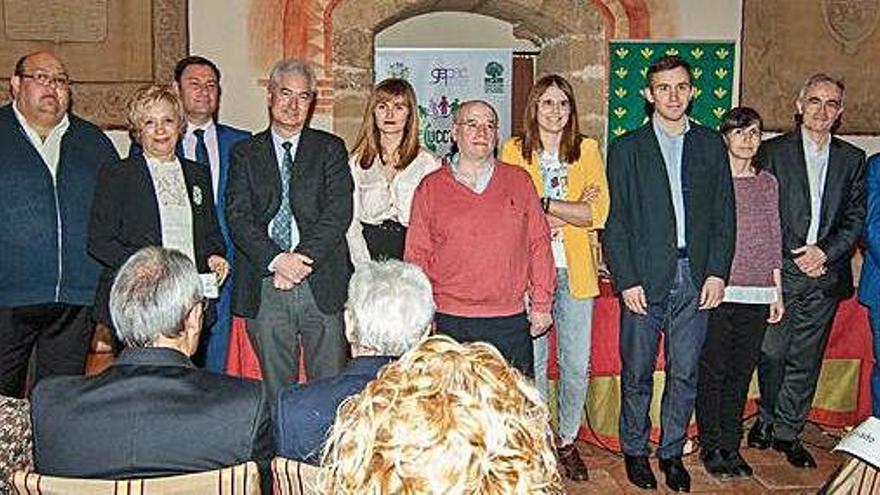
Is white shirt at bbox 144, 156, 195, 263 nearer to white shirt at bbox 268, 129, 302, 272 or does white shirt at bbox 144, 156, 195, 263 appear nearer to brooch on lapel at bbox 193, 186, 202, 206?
brooch on lapel at bbox 193, 186, 202, 206

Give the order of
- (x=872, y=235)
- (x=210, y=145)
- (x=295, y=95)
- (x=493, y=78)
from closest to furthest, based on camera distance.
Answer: (x=295, y=95)
(x=210, y=145)
(x=872, y=235)
(x=493, y=78)

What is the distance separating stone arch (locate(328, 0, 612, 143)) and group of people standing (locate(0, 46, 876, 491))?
6.92 ft

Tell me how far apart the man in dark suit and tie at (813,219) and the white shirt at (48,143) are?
2778 millimetres

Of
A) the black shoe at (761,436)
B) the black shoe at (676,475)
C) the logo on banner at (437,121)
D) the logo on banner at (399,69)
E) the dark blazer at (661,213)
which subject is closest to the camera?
the dark blazer at (661,213)

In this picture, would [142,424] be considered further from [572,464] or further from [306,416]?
[572,464]

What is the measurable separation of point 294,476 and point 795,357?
10.3ft

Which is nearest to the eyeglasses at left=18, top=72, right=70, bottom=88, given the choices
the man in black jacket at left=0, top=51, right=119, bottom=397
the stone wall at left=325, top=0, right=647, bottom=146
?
the man in black jacket at left=0, top=51, right=119, bottom=397

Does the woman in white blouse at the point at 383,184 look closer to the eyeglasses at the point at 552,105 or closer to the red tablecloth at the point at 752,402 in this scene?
the eyeglasses at the point at 552,105

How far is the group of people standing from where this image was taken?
3.83 meters

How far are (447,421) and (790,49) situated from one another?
5.96 metres

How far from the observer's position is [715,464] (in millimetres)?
4367

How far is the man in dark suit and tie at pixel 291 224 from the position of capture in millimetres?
3914

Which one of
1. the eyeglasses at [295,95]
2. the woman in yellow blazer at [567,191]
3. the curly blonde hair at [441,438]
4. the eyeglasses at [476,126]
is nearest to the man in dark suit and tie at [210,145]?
the eyeglasses at [295,95]

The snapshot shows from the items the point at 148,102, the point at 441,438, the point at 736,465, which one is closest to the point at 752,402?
the point at 736,465
